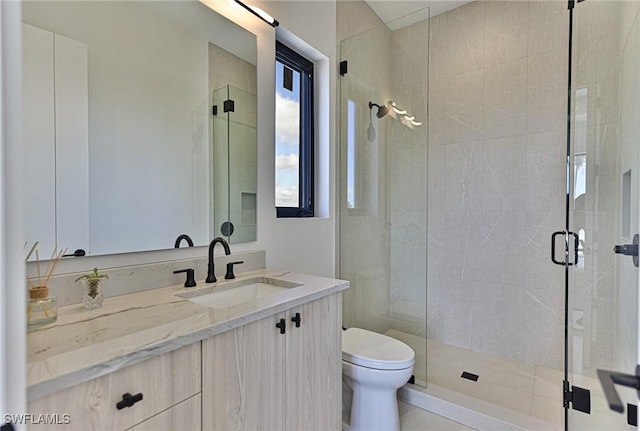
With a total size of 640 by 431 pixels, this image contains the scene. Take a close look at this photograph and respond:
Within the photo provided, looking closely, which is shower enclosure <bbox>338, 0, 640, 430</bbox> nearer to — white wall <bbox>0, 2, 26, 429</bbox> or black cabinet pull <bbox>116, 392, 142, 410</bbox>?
black cabinet pull <bbox>116, 392, 142, 410</bbox>

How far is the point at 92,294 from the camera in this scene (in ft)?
3.53

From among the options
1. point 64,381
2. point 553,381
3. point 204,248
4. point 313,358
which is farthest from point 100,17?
point 553,381

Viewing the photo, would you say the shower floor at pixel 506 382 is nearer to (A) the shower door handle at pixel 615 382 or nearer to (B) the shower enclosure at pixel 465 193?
(B) the shower enclosure at pixel 465 193

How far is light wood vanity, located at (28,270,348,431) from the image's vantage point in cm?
71

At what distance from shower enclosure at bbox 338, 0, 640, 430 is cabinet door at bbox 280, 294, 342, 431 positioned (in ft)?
2.89

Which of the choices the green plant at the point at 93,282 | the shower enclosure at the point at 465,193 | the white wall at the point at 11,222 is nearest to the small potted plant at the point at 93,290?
the green plant at the point at 93,282

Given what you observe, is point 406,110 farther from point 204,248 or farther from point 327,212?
point 204,248

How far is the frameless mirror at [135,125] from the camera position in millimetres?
1042

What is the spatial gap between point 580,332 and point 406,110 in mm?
1749

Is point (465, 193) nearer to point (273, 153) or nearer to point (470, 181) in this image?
point (470, 181)

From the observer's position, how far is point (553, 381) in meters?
2.15

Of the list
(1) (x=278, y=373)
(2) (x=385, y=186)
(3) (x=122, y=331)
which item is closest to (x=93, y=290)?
(3) (x=122, y=331)

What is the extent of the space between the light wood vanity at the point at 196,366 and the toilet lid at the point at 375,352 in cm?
23

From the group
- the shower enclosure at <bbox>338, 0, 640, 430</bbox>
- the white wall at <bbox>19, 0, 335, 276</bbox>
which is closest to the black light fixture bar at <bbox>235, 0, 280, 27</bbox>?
the white wall at <bbox>19, 0, 335, 276</bbox>
